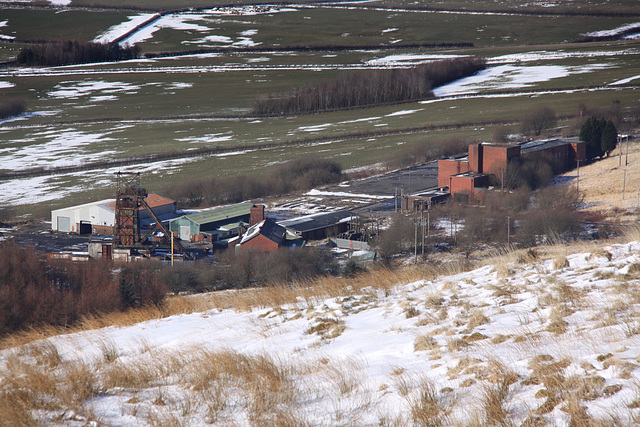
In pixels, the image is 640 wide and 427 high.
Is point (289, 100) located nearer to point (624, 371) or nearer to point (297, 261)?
point (297, 261)

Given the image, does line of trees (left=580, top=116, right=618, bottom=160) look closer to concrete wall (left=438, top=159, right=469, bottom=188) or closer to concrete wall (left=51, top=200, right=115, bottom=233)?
concrete wall (left=438, top=159, right=469, bottom=188)

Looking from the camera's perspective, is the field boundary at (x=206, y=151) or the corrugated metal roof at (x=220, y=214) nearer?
the corrugated metal roof at (x=220, y=214)

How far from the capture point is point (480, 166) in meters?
54.2

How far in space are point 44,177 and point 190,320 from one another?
63.5 metres

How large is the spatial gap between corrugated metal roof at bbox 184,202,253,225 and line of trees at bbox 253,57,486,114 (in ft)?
183

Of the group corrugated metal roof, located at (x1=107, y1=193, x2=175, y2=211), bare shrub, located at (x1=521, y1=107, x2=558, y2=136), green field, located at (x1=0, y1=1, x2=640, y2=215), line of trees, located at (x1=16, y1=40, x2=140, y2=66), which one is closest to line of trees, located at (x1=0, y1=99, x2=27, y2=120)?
green field, located at (x1=0, y1=1, x2=640, y2=215)

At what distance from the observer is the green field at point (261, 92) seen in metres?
72.1

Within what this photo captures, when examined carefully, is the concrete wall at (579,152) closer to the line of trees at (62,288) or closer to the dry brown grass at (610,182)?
the dry brown grass at (610,182)

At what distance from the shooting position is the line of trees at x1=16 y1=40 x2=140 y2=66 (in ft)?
469

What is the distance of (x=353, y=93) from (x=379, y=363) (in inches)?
4001

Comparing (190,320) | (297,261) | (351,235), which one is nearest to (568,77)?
(351,235)

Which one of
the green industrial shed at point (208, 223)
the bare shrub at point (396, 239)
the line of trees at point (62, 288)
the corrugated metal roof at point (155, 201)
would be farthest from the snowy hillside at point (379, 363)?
the corrugated metal roof at point (155, 201)

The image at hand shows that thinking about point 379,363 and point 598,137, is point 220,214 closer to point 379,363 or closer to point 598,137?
point 598,137

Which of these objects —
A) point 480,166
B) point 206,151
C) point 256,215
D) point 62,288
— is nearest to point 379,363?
point 62,288
